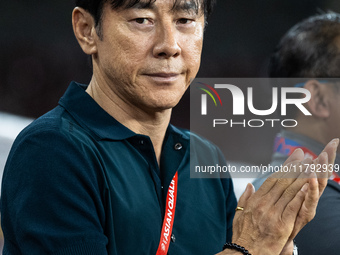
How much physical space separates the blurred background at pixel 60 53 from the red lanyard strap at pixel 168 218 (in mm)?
2738

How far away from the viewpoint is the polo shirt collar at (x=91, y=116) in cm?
133

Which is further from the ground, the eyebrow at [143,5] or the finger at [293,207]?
the eyebrow at [143,5]

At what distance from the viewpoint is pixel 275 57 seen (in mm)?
2074

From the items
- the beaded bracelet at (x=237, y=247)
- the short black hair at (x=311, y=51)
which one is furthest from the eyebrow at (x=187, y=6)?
the short black hair at (x=311, y=51)

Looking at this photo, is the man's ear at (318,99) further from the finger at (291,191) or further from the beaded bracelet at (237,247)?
the beaded bracelet at (237,247)

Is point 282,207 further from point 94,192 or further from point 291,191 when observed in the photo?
point 94,192

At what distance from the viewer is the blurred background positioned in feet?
13.9

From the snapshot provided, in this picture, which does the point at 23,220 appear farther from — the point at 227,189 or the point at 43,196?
the point at 227,189

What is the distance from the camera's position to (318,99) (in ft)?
6.36

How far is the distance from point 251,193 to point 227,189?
22 centimetres

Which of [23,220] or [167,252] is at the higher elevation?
[23,220]

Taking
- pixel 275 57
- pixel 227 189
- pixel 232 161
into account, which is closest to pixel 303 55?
pixel 275 57

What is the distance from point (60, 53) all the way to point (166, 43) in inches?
121

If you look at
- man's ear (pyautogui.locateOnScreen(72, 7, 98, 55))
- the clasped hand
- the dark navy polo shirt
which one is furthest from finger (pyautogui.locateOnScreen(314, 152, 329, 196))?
man's ear (pyautogui.locateOnScreen(72, 7, 98, 55))
